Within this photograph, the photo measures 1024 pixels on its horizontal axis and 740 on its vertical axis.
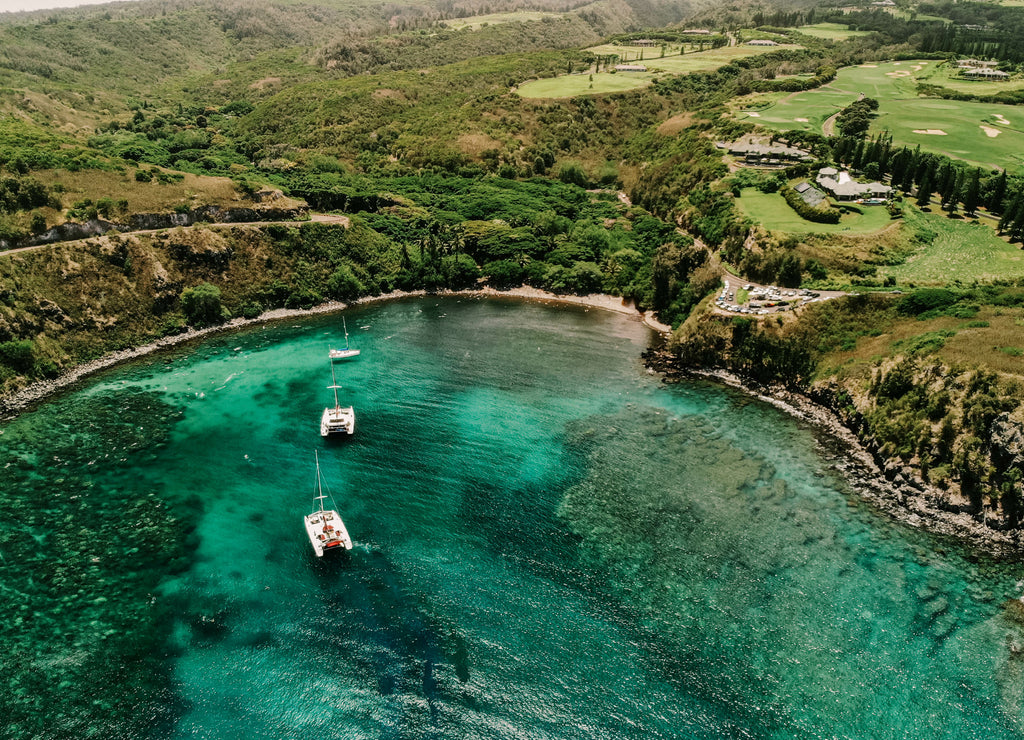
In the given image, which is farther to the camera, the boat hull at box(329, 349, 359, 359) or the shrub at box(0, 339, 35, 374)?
the boat hull at box(329, 349, 359, 359)

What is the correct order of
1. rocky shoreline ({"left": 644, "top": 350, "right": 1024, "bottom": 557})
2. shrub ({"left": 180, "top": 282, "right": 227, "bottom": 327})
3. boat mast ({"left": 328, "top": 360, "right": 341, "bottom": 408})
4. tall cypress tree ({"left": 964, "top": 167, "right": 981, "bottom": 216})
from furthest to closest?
1. shrub ({"left": 180, "top": 282, "right": 227, "bottom": 327})
2. tall cypress tree ({"left": 964, "top": 167, "right": 981, "bottom": 216})
3. boat mast ({"left": 328, "top": 360, "right": 341, "bottom": 408})
4. rocky shoreline ({"left": 644, "top": 350, "right": 1024, "bottom": 557})

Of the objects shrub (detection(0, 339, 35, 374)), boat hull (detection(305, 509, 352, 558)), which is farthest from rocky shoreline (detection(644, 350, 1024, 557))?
shrub (detection(0, 339, 35, 374))

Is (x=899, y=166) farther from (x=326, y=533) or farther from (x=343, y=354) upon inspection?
(x=326, y=533)

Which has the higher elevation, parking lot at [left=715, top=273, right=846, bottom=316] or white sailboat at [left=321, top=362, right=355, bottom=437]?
parking lot at [left=715, top=273, right=846, bottom=316]

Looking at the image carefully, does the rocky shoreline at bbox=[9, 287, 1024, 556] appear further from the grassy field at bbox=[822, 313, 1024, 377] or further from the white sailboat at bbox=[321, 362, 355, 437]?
the white sailboat at bbox=[321, 362, 355, 437]

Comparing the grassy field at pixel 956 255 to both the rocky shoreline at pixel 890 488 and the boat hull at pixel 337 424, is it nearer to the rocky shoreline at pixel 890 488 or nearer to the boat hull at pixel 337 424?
the rocky shoreline at pixel 890 488

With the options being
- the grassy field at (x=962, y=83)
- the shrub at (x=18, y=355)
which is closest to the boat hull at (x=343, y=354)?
the shrub at (x=18, y=355)

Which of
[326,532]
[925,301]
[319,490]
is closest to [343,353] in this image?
[319,490]

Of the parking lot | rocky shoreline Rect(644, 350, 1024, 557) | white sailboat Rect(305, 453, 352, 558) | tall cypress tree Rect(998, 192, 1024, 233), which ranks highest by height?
tall cypress tree Rect(998, 192, 1024, 233)
